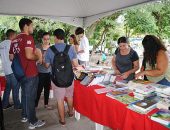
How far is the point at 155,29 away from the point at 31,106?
28.2 feet

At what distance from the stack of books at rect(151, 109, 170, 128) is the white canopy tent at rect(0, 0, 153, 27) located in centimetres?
247

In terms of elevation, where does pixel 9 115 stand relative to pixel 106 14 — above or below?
below

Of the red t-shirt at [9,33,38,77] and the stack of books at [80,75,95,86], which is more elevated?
the red t-shirt at [9,33,38,77]

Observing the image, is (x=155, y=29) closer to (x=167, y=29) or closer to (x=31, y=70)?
(x=167, y=29)

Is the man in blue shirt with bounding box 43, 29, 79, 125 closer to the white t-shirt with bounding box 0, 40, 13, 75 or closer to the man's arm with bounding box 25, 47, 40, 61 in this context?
the man's arm with bounding box 25, 47, 40, 61

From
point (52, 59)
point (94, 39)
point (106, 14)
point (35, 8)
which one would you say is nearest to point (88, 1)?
point (106, 14)

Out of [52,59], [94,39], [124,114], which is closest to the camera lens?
[124,114]

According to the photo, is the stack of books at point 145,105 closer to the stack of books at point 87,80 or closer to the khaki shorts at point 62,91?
the stack of books at point 87,80

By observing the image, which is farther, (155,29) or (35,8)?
(155,29)

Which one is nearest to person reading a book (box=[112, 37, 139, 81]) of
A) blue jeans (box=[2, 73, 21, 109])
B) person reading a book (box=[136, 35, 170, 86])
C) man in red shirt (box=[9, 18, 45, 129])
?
person reading a book (box=[136, 35, 170, 86])

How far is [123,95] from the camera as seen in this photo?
2.00 metres

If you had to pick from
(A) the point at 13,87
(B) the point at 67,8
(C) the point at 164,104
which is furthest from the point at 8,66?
(C) the point at 164,104

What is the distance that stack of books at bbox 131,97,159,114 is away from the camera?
162 centimetres

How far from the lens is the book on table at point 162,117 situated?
141 centimetres
